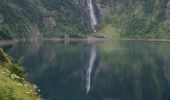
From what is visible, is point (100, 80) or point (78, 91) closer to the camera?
point (78, 91)

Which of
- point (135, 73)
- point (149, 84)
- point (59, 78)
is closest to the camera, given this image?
point (149, 84)

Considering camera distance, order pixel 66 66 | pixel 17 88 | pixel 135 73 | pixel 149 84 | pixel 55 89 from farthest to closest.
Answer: pixel 66 66 < pixel 135 73 < pixel 149 84 < pixel 55 89 < pixel 17 88

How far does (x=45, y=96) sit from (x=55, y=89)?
13341 millimetres

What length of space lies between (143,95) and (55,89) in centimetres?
1920

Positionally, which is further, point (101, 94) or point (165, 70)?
point (165, 70)

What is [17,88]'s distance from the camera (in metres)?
43.4

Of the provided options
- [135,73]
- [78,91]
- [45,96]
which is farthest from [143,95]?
[135,73]

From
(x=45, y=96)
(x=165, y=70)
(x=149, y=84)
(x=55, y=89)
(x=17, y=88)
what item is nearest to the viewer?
(x=17, y=88)

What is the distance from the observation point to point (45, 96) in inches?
2940

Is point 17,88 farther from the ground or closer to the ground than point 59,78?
farther from the ground

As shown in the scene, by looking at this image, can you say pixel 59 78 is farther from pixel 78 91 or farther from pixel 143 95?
pixel 143 95

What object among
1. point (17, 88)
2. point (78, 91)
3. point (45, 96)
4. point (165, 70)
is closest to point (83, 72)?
point (165, 70)

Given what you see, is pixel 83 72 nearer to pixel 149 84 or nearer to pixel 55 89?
pixel 149 84

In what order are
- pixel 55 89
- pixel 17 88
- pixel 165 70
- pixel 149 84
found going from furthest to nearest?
1. pixel 165 70
2. pixel 149 84
3. pixel 55 89
4. pixel 17 88
